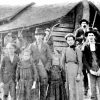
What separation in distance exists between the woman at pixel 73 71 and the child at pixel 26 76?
0.60 m

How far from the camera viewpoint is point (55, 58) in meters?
5.62

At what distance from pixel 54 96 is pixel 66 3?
323 centimetres

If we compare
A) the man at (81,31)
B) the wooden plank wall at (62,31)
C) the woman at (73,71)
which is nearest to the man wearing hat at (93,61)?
the woman at (73,71)

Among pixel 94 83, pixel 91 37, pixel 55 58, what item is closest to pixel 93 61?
pixel 94 83

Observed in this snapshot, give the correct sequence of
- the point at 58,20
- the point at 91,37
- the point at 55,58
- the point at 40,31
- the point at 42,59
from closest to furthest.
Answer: the point at 91,37, the point at 42,59, the point at 55,58, the point at 40,31, the point at 58,20

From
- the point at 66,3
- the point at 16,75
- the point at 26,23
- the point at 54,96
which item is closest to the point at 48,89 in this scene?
the point at 54,96

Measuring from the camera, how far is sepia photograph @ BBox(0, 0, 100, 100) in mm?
4906

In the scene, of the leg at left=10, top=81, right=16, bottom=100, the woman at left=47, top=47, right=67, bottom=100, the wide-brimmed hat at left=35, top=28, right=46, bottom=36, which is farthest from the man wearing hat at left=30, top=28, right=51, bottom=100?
the wide-brimmed hat at left=35, top=28, right=46, bottom=36

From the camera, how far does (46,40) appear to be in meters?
6.11

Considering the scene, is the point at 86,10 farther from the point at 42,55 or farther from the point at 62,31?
the point at 42,55

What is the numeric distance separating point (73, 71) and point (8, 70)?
122 centimetres

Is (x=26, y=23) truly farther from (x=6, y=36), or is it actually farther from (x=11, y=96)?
(x=11, y=96)

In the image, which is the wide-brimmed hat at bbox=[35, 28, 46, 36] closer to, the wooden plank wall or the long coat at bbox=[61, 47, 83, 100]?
the wooden plank wall

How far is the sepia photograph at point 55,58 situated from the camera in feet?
16.1
